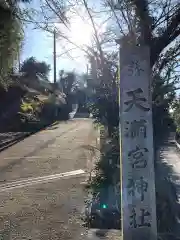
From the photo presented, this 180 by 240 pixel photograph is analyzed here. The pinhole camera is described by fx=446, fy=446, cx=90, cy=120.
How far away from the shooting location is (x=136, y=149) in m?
4.81

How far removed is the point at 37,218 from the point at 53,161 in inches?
328

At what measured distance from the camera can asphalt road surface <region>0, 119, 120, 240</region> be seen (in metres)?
7.34

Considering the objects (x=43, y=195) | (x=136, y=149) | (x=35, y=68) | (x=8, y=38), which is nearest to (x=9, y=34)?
(x=8, y=38)

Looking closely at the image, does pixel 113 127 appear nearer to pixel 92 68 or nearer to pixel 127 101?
pixel 92 68

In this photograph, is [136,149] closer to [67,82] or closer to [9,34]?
[9,34]

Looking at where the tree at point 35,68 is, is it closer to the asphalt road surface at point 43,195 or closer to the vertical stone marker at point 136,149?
the asphalt road surface at point 43,195

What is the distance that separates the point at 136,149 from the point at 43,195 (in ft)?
19.2

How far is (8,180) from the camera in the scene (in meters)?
12.4

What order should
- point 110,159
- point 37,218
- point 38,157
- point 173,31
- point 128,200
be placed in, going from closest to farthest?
point 128,200
point 173,31
point 37,218
point 110,159
point 38,157

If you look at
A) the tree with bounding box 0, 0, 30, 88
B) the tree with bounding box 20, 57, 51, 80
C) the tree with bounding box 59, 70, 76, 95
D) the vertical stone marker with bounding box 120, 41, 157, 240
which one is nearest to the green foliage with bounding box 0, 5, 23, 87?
the tree with bounding box 0, 0, 30, 88

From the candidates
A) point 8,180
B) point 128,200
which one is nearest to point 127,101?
point 128,200

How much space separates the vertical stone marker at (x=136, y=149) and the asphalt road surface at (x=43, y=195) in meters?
2.06

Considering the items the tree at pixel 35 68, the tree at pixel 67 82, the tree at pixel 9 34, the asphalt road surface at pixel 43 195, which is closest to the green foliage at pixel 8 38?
the tree at pixel 9 34

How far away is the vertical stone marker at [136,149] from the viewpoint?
15.7 feet
